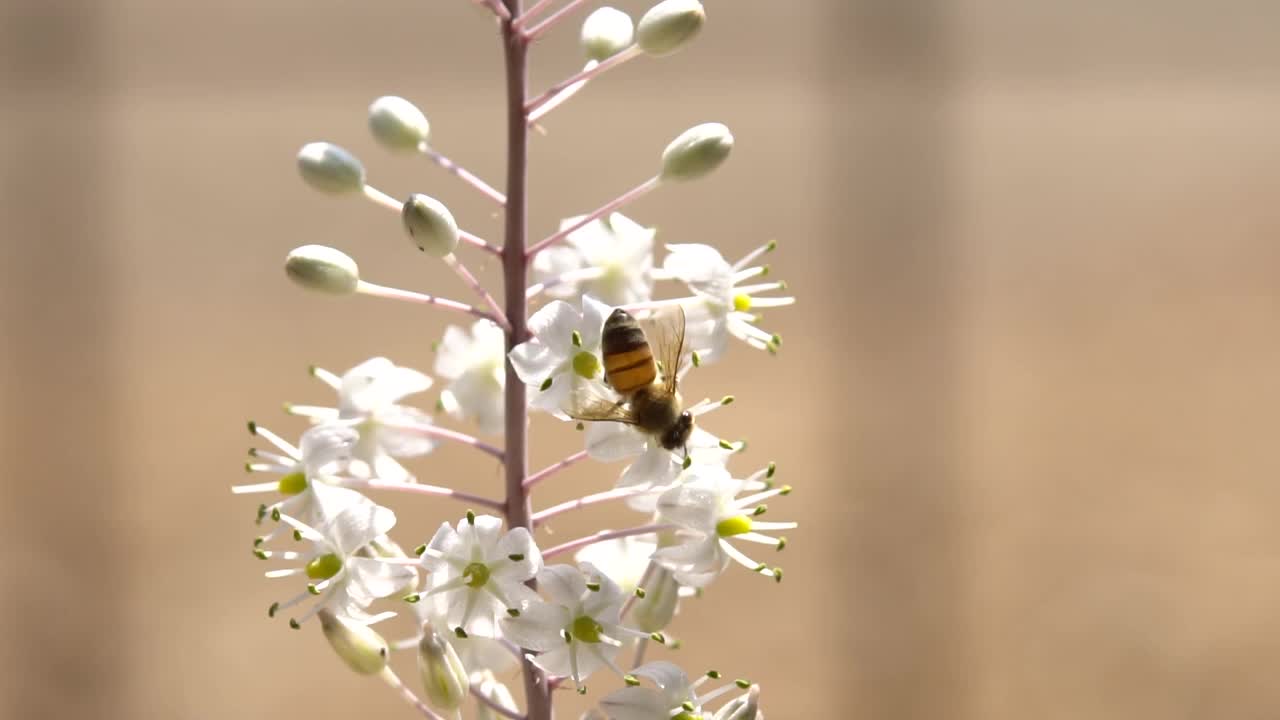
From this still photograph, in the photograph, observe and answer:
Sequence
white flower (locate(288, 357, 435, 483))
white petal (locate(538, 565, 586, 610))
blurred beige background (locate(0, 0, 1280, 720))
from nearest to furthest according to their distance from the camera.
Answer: white petal (locate(538, 565, 586, 610))
white flower (locate(288, 357, 435, 483))
blurred beige background (locate(0, 0, 1280, 720))

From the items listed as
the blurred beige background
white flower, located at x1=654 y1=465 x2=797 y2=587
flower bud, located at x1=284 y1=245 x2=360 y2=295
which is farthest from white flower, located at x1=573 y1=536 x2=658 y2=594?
the blurred beige background

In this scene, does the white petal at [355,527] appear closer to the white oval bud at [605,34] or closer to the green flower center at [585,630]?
the green flower center at [585,630]

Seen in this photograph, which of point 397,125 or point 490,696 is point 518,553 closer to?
point 490,696

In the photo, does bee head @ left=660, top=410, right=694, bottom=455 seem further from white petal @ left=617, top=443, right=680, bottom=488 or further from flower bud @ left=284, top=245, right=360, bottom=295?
flower bud @ left=284, top=245, right=360, bottom=295

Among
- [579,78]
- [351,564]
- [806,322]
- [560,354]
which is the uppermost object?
[579,78]

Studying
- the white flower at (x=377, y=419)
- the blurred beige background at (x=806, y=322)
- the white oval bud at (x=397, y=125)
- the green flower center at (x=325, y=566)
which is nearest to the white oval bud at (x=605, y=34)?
the white oval bud at (x=397, y=125)

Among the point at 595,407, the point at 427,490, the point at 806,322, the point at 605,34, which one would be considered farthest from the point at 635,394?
the point at 806,322

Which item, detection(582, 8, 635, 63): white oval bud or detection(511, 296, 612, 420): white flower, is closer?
detection(511, 296, 612, 420): white flower
